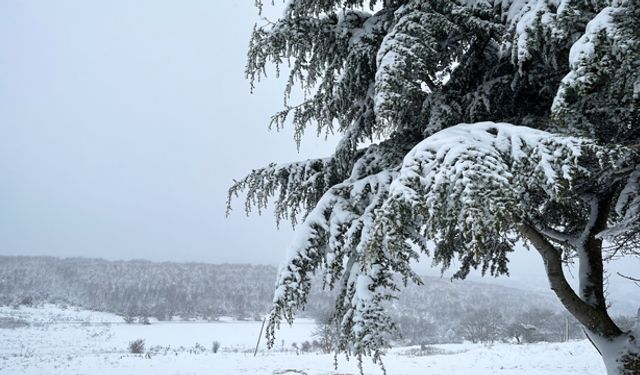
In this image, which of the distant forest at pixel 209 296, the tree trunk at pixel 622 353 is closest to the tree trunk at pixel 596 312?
the tree trunk at pixel 622 353

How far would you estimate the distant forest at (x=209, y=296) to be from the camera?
241 feet

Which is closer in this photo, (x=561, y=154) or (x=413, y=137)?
(x=561, y=154)

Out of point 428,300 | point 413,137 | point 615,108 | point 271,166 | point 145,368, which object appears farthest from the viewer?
point 428,300

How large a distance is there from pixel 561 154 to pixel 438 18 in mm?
1863

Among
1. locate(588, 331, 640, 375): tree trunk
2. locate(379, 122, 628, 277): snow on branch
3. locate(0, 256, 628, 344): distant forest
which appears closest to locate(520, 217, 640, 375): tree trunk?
locate(588, 331, 640, 375): tree trunk

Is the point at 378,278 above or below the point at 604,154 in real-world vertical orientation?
below

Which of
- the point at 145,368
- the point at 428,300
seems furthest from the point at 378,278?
the point at 428,300

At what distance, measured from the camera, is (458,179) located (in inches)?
76.7

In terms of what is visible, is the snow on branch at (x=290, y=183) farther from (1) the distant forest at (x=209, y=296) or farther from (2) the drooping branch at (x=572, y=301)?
(1) the distant forest at (x=209, y=296)

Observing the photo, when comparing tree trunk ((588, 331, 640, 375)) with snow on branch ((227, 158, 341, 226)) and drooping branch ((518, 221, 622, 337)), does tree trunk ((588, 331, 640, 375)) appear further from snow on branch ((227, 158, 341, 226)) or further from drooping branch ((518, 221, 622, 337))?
snow on branch ((227, 158, 341, 226))

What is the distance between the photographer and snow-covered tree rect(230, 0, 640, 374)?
6.92 feet

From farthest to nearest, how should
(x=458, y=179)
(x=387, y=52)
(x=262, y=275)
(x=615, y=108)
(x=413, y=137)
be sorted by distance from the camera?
(x=262, y=275), (x=413, y=137), (x=387, y=52), (x=615, y=108), (x=458, y=179)

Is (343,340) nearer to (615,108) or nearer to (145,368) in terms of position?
(615,108)

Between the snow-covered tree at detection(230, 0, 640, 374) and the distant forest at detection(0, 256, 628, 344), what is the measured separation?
213ft
